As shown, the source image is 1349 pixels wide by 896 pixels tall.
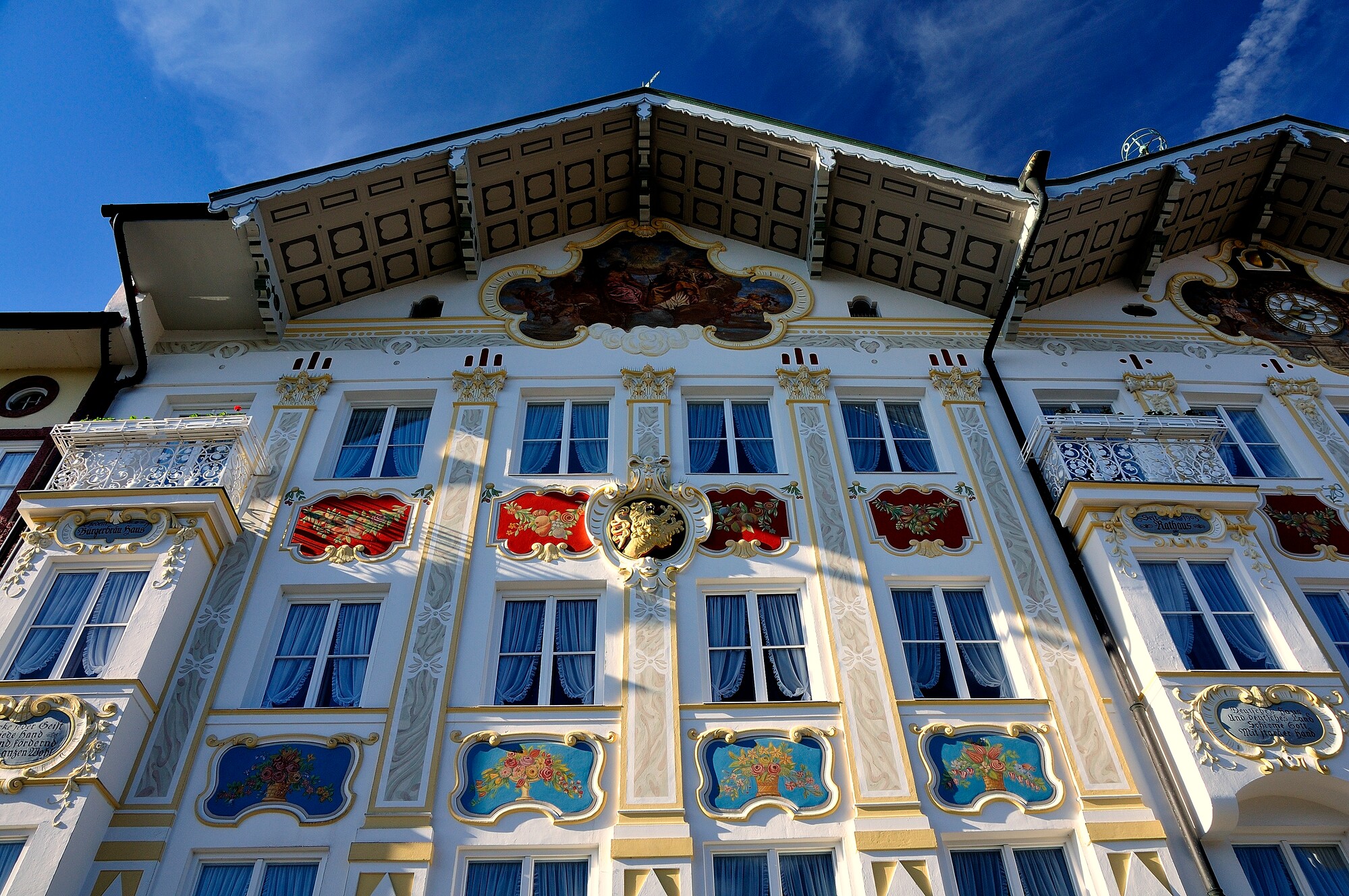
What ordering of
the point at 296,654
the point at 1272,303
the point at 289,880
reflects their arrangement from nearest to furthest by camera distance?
the point at 289,880
the point at 296,654
the point at 1272,303

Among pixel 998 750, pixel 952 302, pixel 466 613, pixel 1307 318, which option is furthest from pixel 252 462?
pixel 1307 318

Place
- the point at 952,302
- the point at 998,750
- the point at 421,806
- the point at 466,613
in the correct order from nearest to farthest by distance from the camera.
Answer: the point at 421,806 < the point at 998,750 < the point at 466,613 < the point at 952,302

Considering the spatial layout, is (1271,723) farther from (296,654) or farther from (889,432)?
(296,654)

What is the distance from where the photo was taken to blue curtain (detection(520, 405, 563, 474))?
53.5 feet

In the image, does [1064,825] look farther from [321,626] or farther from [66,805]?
[66,805]

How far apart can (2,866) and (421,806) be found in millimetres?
3900

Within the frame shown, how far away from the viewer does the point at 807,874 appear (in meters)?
11.5

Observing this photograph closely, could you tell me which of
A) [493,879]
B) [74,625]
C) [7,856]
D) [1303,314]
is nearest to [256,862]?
[7,856]

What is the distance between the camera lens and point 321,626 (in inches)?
549

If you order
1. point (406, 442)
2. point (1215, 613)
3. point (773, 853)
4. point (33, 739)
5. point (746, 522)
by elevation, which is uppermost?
point (406, 442)

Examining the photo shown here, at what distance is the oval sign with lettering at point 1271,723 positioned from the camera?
39.8ft

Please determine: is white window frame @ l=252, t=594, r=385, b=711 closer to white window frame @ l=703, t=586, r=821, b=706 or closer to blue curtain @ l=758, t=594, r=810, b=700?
white window frame @ l=703, t=586, r=821, b=706

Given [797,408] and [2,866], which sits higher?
[797,408]

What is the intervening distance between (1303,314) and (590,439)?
1257cm
